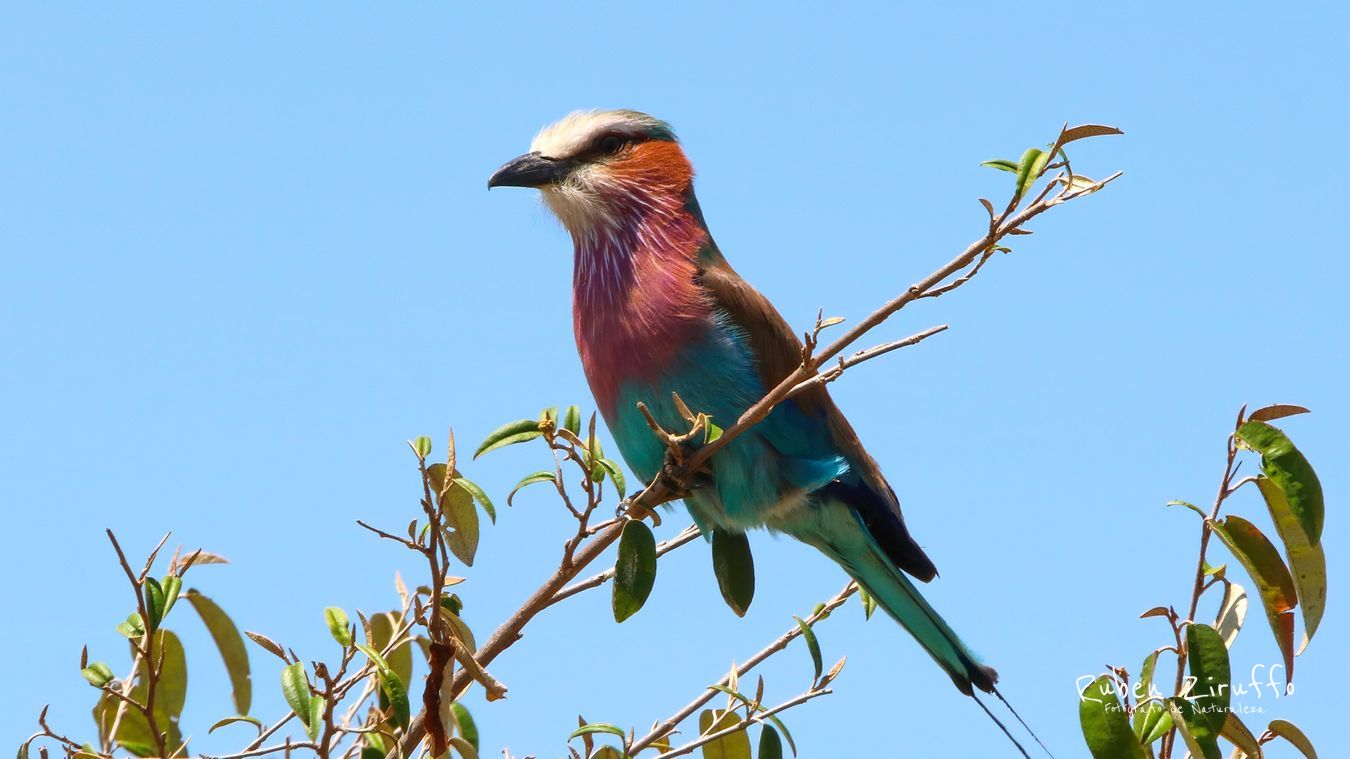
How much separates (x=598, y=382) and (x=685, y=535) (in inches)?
29.3

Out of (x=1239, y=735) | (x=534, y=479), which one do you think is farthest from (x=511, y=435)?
(x=1239, y=735)

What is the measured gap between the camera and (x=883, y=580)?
376 cm

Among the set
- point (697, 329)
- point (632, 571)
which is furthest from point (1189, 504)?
point (697, 329)

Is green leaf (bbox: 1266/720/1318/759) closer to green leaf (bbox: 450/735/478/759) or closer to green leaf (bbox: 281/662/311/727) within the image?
green leaf (bbox: 450/735/478/759)

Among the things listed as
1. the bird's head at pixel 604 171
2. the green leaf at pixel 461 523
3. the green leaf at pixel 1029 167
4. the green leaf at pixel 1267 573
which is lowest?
the green leaf at pixel 1267 573

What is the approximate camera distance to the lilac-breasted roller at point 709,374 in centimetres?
360

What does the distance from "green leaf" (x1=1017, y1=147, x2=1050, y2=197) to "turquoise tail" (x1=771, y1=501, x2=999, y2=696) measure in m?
1.54

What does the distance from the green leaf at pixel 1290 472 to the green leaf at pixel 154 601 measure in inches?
74.6

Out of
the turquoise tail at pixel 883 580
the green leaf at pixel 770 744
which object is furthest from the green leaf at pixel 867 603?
the green leaf at pixel 770 744

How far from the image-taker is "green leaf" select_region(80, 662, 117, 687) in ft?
8.02

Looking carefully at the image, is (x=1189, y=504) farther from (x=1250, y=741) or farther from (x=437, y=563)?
(x=437, y=563)

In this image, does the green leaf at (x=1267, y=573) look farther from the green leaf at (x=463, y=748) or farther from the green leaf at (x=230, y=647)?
the green leaf at (x=230, y=647)

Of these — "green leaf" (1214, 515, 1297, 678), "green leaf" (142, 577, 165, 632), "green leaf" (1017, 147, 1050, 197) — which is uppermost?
"green leaf" (1017, 147, 1050, 197)

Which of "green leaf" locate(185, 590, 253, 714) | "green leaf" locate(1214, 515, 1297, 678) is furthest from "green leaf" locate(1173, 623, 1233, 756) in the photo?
"green leaf" locate(185, 590, 253, 714)
